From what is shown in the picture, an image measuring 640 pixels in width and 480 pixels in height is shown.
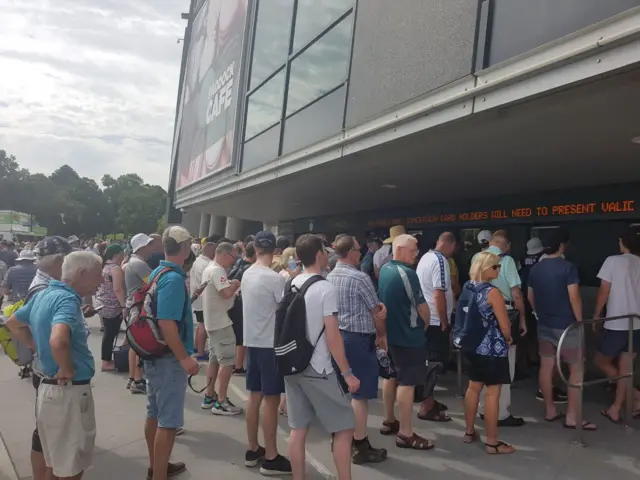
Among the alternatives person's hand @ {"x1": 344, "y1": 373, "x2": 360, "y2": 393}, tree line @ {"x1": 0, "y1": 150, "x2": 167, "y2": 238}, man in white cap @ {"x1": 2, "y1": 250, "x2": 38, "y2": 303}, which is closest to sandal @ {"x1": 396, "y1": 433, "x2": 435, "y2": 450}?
person's hand @ {"x1": 344, "y1": 373, "x2": 360, "y2": 393}

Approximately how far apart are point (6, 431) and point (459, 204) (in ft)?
25.8

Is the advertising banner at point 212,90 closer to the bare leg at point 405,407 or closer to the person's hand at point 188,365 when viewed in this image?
the bare leg at point 405,407

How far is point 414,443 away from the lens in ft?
15.5

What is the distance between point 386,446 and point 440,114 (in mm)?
3089

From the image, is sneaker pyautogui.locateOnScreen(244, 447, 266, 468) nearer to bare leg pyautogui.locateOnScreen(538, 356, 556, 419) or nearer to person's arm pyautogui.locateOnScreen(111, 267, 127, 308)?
bare leg pyautogui.locateOnScreen(538, 356, 556, 419)

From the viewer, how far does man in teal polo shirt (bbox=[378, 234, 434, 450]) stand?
464 centimetres

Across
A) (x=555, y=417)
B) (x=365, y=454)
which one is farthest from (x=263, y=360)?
(x=555, y=417)

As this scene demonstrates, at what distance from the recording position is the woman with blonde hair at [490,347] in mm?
4480

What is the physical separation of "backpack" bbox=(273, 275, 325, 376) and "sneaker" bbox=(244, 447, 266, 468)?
4.36 ft

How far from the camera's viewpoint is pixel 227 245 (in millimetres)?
5664

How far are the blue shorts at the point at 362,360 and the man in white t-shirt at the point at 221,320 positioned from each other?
1.72 m

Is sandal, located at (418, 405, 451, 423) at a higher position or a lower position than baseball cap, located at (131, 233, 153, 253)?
lower

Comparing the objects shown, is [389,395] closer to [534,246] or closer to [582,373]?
[582,373]

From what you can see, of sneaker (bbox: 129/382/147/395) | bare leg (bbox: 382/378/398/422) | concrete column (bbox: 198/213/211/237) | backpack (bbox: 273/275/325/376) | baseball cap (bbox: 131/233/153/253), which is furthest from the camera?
concrete column (bbox: 198/213/211/237)
